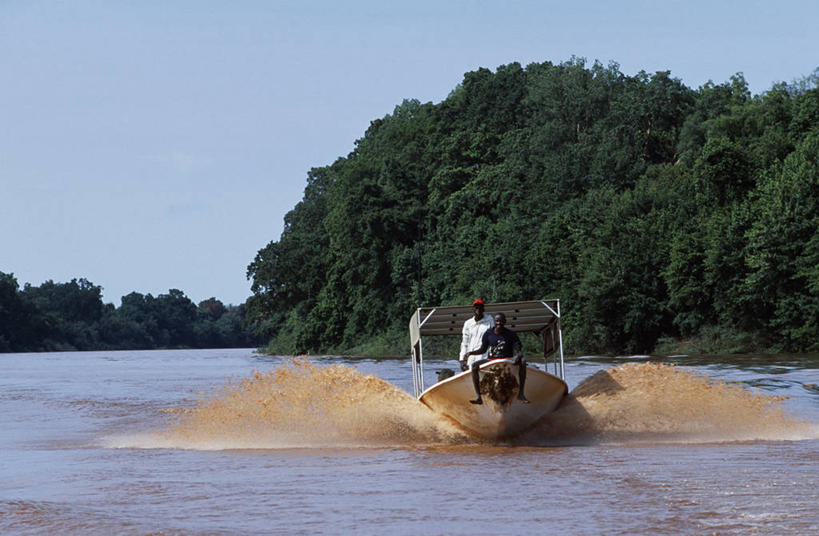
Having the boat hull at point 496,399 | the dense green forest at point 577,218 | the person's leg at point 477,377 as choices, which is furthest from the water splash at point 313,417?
the dense green forest at point 577,218

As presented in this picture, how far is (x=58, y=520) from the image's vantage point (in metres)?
9.62

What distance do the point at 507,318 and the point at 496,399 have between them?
3.63 m

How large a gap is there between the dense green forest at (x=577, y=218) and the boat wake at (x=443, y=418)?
3350cm

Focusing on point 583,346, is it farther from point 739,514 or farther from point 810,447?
point 739,514

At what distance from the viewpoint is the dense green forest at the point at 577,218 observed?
5272 cm

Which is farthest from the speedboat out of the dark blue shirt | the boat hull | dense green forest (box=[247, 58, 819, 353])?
dense green forest (box=[247, 58, 819, 353])

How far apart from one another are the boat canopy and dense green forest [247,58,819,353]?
3312 cm

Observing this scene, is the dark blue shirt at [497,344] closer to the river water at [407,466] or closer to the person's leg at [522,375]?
the person's leg at [522,375]

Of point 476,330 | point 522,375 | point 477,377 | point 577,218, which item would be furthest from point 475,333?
point 577,218

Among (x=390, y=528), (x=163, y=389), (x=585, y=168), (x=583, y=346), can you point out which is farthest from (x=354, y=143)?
(x=390, y=528)

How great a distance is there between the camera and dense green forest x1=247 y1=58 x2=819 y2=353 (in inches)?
2076

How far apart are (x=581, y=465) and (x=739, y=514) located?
3947mm

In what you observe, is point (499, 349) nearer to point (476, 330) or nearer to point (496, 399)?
point (476, 330)

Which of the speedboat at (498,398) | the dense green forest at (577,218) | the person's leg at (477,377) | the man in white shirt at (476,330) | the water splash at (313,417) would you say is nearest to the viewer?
the person's leg at (477,377)
